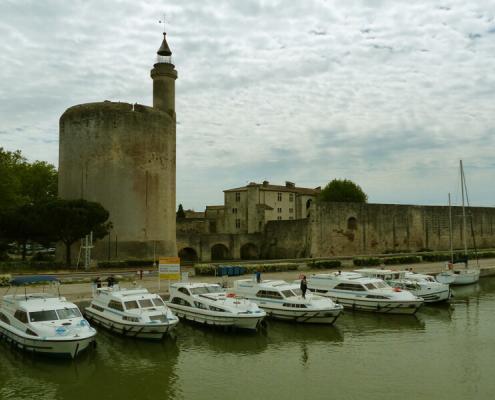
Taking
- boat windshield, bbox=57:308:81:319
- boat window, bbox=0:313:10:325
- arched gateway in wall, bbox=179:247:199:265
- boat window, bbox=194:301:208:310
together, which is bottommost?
boat window, bbox=0:313:10:325

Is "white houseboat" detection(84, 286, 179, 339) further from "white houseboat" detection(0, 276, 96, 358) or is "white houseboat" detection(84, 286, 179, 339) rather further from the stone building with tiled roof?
the stone building with tiled roof

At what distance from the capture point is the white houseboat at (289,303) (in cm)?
2098

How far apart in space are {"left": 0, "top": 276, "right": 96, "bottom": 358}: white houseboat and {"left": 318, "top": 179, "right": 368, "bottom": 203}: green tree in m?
61.1

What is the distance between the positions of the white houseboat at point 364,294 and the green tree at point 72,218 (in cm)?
1920

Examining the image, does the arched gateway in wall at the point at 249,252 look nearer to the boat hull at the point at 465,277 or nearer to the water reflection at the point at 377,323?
the boat hull at the point at 465,277

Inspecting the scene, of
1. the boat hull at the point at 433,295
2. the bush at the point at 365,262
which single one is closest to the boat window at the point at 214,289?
the boat hull at the point at 433,295

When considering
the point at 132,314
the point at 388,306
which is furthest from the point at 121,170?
the point at 388,306

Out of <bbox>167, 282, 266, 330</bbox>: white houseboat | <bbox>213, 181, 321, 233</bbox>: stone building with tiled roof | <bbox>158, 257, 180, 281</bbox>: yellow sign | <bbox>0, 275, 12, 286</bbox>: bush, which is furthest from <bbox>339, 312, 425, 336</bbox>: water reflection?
<bbox>213, 181, 321, 233</bbox>: stone building with tiled roof

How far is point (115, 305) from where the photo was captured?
19688 mm

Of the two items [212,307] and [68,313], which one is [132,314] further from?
[212,307]

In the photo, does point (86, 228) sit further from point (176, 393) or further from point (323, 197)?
point (323, 197)

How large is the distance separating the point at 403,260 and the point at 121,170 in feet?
82.5

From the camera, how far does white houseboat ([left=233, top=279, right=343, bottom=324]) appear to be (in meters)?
21.0

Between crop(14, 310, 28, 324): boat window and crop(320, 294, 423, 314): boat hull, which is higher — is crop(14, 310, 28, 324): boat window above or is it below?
above
